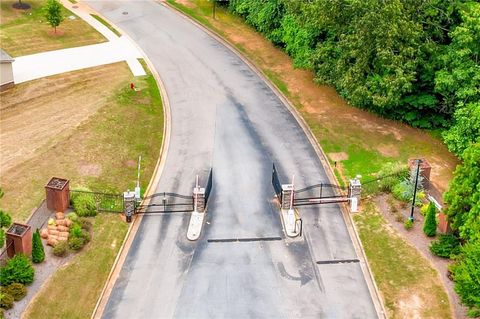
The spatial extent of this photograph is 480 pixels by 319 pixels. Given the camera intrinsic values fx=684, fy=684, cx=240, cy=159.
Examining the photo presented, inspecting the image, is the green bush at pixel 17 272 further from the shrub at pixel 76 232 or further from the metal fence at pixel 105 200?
the metal fence at pixel 105 200

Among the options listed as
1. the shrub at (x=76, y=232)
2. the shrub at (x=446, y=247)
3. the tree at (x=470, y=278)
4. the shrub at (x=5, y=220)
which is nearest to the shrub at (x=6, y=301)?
the shrub at (x=5, y=220)

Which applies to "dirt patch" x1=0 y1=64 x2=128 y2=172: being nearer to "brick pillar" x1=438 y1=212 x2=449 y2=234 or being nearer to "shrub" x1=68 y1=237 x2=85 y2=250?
"shrub" x1=68 y1=237 x2=85 y2=250

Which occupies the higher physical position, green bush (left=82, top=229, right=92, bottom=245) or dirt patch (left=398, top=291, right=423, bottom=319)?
green bush (left=82, top=229, right=92, bottom=245)

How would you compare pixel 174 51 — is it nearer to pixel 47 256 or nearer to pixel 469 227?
pixel 47 256

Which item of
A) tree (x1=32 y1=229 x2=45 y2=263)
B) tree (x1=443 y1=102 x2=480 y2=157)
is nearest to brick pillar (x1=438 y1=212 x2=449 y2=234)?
tree (x1=443 y1=102 x2=480 y2=157)

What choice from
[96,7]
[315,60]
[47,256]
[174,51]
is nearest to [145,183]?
[47,256]
